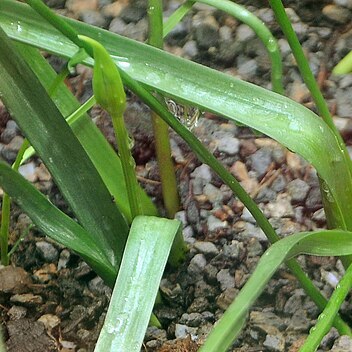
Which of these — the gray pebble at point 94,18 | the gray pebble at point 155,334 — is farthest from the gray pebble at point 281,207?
the gray pebble at point 94,18

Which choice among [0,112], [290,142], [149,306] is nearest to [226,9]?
[290,142]

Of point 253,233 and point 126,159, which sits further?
point 253,233

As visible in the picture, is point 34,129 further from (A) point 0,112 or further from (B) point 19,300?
(A) point 0,112

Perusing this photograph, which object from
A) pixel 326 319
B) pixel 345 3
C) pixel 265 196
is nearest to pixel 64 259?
pixel 265 196

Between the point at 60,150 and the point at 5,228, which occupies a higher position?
the point at 60,150

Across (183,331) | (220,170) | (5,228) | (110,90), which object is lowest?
(183,331)

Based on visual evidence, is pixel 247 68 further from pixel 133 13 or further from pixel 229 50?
pixel 133 13

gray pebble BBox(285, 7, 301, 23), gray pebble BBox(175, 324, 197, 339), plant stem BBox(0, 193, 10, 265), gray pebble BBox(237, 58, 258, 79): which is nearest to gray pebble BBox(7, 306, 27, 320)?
plant stem BBox(0, 193, 10, 265)

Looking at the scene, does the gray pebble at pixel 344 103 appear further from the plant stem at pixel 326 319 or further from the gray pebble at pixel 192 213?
the plant stem at pixel 326 319
